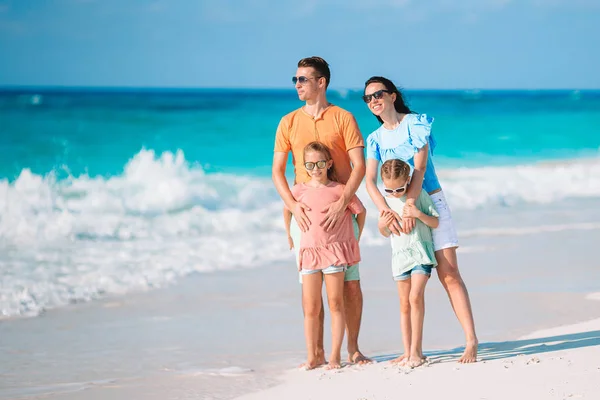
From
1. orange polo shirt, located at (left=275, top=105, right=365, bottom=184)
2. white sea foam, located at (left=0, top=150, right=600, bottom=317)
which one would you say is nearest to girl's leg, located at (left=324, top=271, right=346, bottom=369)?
orange polo shirt, located at (left=275, top=105, right=365, bottom=184)

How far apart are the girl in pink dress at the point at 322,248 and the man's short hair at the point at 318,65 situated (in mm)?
379

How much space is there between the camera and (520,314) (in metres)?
5.98

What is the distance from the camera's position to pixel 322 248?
15.0ft

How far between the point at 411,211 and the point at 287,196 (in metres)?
0.62

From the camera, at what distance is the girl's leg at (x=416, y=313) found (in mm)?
4547

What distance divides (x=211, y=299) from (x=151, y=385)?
6.70 ft

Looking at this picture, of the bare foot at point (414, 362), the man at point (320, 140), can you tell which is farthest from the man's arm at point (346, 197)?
the bare foot at point (414, 362)

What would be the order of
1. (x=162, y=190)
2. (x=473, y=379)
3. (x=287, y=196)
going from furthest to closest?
(x=162, y=190)
(x=287, y=196)
(x=473, y=379)

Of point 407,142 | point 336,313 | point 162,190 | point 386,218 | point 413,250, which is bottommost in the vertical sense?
point 336,313

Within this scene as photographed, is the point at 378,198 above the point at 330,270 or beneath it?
above

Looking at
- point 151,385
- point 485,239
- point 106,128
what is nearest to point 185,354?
point 151,385

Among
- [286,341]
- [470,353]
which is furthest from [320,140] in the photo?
[286,341]

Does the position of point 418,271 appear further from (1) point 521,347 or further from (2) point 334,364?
(1) point 521,347

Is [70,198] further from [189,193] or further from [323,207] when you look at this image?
[323,207]
